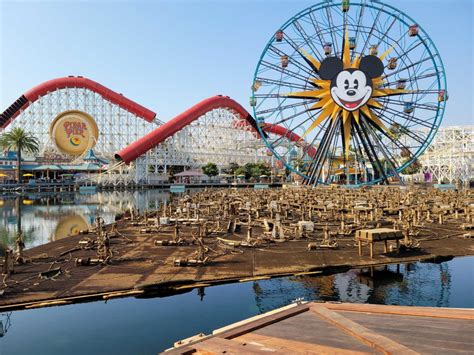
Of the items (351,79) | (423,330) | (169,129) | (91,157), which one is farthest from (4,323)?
(91,157)

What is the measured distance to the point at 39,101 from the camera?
81562 mm

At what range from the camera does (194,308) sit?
10.8m

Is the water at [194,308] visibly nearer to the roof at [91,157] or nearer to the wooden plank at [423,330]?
the wooden plank at [423,330]

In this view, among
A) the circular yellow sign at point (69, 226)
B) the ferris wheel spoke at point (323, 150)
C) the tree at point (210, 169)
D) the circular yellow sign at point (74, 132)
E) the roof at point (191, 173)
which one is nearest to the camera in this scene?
the circular yellow sign at point (69, 226)

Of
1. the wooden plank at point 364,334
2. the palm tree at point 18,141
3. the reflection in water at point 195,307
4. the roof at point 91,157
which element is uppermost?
the palm tree at point 18,141

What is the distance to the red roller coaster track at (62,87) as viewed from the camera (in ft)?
261

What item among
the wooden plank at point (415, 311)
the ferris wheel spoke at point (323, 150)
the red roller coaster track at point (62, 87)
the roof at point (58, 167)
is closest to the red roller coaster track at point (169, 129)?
the red roller coaster track at point (62, 87)

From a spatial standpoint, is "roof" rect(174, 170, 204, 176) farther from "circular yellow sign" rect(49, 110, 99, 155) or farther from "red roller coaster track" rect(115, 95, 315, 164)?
"circular yellow sign" rect(49, 110, 99, 155)

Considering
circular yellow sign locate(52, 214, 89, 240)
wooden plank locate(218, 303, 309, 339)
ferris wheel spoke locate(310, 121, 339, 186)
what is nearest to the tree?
ferris wheel spoke locate(310, 121, 339, 186)

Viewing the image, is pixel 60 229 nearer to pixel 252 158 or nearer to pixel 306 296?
pixel 306 296

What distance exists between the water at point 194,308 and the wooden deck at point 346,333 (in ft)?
12.5

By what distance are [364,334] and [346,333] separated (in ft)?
0.99

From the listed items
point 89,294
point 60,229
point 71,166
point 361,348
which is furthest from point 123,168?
point 361,348

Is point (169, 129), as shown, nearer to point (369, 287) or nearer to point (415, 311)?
point (369, 287)
